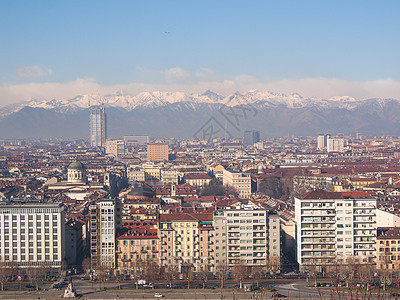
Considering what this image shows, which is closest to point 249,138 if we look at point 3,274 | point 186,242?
point 186,242

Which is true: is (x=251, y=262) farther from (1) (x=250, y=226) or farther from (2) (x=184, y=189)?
(2) (x=184, y=189)

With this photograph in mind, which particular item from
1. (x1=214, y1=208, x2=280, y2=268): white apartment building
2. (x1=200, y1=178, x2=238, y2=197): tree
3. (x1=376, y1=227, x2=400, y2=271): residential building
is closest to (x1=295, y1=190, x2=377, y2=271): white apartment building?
(x1=376, y1=227, x2=400, y2=271): residential building

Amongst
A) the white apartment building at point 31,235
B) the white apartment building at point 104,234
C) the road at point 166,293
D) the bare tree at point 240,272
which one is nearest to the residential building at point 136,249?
the white apartment building at point 104,234

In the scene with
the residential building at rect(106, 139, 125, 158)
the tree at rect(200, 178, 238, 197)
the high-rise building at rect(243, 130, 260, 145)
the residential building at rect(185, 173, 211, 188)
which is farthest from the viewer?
the high-rise building at rect(243, 130, 260, 145)

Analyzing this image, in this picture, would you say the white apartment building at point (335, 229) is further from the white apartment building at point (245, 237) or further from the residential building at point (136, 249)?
the residential building at point (136, 249)

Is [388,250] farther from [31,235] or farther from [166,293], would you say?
[31,235]

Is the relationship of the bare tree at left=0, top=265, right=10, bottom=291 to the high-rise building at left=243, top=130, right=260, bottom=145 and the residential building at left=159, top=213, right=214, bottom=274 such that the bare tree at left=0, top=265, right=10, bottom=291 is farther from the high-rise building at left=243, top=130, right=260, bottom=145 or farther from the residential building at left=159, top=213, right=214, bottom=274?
the high-rise building at left=243, top=130, right=260, bottom=145
